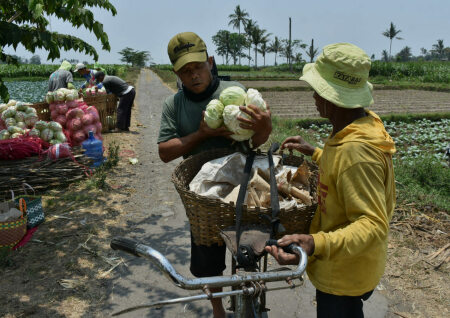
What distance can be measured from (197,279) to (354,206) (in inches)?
26.0

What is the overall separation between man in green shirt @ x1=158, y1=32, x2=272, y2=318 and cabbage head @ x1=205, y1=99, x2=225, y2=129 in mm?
33

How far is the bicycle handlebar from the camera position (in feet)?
3.74

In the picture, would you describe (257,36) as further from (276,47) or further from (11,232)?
(11,232)

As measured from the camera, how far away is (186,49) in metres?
2.04

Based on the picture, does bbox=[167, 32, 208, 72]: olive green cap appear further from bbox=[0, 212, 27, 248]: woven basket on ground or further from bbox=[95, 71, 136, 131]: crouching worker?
bbox=[95, 71, 136, 131]: crouching worker

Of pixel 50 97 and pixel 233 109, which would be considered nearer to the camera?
pixel 233 109

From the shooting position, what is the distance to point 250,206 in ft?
5.35

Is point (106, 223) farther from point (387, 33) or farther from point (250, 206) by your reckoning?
point (387, 33)

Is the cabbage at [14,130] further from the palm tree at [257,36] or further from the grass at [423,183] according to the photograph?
the palm tree at [257,36]

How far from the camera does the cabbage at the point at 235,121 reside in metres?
1.87

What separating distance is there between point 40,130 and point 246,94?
5.68m

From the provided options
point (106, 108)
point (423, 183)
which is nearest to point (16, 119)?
point (106, 108)

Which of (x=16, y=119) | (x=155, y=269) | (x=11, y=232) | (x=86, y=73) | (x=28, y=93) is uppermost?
(x=86, y=73)

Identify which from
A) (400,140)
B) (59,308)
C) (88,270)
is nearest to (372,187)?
(59,308)
